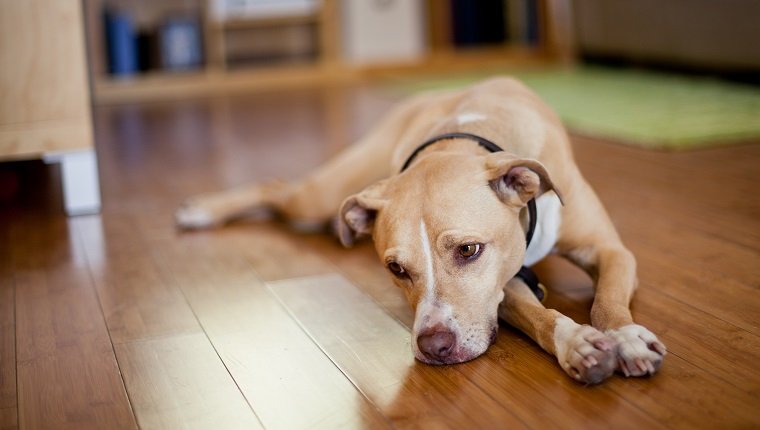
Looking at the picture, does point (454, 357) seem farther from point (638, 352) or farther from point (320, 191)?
point (320, 191)

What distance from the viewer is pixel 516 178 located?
1825mm

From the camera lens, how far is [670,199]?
9.80 ft

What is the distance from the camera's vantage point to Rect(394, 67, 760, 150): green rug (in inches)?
154

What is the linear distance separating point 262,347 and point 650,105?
→ 336cm

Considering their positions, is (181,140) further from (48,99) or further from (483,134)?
(483,134)

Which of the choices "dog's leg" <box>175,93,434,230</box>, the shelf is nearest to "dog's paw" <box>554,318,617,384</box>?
"dog's leg" <box>175,93,434,230</box>

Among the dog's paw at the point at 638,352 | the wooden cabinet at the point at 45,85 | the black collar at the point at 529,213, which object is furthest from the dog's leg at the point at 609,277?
the wooden cabinet at the point at 45,85

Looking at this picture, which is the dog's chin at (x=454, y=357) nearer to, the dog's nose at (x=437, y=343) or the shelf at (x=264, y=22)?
the dog's nose at (x=437, y=343)

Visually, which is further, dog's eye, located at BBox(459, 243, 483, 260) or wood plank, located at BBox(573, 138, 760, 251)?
wood plank, located at BBox(573, 138, 760, 251)

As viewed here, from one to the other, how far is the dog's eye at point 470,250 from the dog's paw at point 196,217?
1.45 metres

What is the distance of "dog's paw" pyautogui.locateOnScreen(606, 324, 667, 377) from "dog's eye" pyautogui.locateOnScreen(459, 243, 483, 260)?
11.5 inches

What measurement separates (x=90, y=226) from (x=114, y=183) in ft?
2.35

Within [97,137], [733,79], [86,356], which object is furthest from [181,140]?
[733,79]

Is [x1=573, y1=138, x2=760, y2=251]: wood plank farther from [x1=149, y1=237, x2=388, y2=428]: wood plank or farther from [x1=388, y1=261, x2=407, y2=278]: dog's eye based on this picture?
[x1=149, y1=237, x2=388, y2=428]: wood plank
